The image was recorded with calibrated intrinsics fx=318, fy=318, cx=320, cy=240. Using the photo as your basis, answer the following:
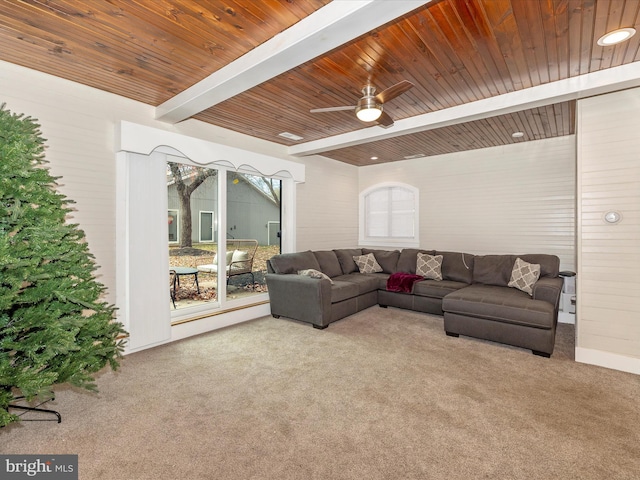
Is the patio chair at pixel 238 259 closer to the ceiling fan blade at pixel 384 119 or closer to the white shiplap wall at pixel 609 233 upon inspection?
the ceiling fan blade at pixel 384 119

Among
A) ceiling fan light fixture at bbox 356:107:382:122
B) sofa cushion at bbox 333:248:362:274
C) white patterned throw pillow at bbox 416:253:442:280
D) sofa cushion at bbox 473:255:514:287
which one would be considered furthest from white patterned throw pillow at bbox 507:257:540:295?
ceiling fan light fixture at bbox 356:107:382:122

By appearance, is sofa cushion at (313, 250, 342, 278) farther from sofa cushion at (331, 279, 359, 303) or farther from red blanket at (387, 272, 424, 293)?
red blanket at (387, 272, 424, 293)

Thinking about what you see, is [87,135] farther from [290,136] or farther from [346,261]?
[346,261]

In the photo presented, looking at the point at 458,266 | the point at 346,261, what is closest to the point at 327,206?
the point at 346,261

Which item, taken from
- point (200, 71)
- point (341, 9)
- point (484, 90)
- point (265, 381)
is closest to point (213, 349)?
point (265, 381)

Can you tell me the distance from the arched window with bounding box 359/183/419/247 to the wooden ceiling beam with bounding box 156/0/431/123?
435cm

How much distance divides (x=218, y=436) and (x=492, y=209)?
5.21m

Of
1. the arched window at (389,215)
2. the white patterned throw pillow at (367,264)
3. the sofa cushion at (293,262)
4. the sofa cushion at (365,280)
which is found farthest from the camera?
the arched window at (389,215)

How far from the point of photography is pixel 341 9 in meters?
1.93

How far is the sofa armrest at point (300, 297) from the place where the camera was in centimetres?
429

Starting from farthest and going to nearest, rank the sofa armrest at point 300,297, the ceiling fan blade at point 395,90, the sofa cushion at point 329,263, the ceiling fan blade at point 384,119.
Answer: the sofa cushion at point 329,263 < the sofa armrest at point 300,297 < the ceiling fan blade at point 384,119 < the ceiling fan blade at point 395,90

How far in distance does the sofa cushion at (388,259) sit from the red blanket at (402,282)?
57 centimetres

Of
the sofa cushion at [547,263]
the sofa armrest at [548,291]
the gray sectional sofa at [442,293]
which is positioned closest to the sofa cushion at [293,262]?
the gray sectional sofa at [442,293]

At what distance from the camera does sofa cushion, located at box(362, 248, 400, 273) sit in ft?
19.6
